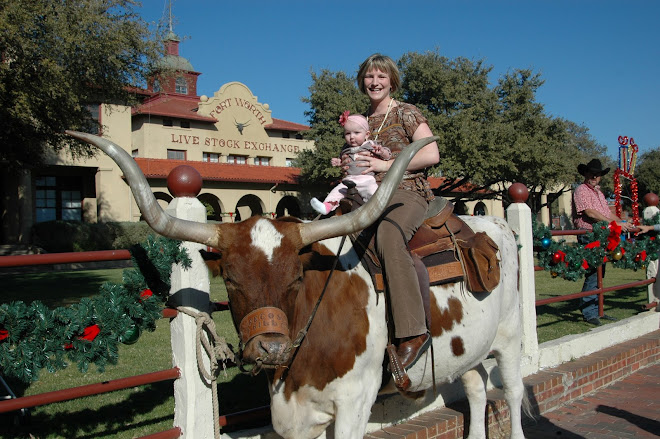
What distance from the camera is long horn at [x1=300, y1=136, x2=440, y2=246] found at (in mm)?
2957

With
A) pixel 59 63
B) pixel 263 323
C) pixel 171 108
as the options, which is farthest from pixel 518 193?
pixel 171 108

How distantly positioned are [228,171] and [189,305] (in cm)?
3058

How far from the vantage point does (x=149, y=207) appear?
2.80 m

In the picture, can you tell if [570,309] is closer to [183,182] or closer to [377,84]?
[377,84]

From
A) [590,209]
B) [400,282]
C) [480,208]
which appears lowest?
[400,282]

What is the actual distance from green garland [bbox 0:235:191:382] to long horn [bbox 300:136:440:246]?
81 cm

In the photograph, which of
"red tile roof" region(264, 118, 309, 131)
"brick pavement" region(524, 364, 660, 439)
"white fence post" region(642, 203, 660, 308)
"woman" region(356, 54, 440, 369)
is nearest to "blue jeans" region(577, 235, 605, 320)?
"white fence post" region(642, 203, 660, 308)

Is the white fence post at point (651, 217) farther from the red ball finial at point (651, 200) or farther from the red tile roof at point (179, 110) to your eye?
the red tile roof at point (179, 110)

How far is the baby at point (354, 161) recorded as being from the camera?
3.65 metres

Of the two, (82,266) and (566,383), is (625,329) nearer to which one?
(566,383)

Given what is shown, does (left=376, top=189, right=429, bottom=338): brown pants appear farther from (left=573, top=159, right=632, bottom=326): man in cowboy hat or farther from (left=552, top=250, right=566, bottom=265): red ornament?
(left=573, top=159, right=632, bottom=326): man in cowboy hat

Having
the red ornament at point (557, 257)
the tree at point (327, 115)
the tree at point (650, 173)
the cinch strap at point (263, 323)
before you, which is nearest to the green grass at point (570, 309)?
the red ornament at point (557, 257)

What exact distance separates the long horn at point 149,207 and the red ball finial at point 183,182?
0.40 meters

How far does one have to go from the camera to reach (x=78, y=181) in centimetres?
3162
